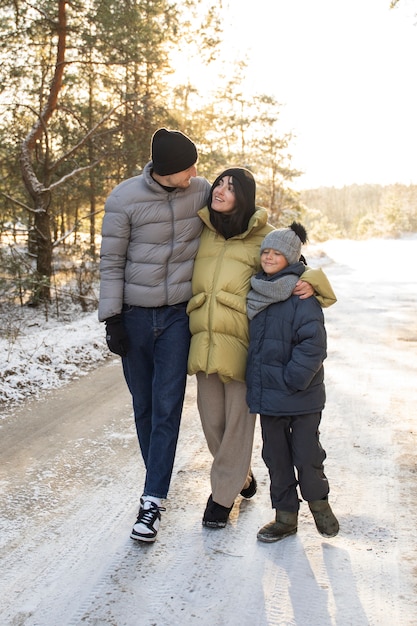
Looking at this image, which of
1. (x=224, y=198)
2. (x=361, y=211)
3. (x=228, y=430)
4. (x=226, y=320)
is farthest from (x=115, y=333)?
(x=361, y=211)

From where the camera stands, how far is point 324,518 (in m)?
3.35

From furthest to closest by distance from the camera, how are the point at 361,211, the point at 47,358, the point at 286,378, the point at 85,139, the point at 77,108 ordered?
the point at 361,211
the point at 77,108
the point at 85,139
the point at 47,358
the point at 286,378

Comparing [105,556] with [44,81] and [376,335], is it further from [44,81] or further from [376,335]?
[44,81]

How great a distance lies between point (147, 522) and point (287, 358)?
1.11 meters

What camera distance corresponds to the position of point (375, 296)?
14.6 meters

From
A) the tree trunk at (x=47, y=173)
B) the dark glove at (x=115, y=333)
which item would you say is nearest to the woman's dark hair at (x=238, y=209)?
the dark glove at (x=115, y=333)

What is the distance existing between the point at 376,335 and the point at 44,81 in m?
9.54

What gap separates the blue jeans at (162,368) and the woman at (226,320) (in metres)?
0.08

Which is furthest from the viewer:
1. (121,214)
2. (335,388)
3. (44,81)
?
(44,81)

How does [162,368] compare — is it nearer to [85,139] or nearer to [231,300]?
[231,300]

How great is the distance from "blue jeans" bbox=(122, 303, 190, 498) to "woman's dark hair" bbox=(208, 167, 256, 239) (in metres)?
0.49

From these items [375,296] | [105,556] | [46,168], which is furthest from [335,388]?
[46,168]

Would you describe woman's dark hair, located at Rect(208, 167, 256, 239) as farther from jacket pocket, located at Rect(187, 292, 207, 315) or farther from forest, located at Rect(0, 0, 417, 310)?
forest, located at Rect(0, 0, 417, 310)

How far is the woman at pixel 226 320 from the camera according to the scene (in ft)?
11.2
